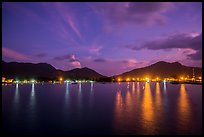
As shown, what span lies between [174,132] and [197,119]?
625 centimetres

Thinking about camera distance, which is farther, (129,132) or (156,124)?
(156,124)

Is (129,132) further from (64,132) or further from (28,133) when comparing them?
(28,133)

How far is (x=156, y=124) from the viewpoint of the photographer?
62.4 feet

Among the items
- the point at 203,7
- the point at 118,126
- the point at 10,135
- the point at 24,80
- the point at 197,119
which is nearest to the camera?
the point at 203,7

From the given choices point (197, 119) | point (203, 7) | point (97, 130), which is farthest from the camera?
point (197, 119)

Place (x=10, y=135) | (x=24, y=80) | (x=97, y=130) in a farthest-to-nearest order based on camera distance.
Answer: (x=24, y=80) < (x=97, y=130) < (x=10, y=135)

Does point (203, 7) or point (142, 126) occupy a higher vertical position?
point (203, 7)

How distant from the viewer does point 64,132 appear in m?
16.8

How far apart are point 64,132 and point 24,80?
188947 millimetres

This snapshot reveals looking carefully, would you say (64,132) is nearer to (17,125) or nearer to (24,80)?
(17,125)

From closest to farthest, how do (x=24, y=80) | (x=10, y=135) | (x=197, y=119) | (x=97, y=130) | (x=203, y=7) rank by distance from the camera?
(x=203, y=7) → (x=10, y=135) → (x=97, y=130) → (x=197, y=119) → (x=24, y=80)

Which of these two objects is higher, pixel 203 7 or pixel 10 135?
pixel 203 7

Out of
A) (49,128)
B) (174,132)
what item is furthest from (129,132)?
(49,128)

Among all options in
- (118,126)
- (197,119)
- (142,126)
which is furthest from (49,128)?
(197,119)
